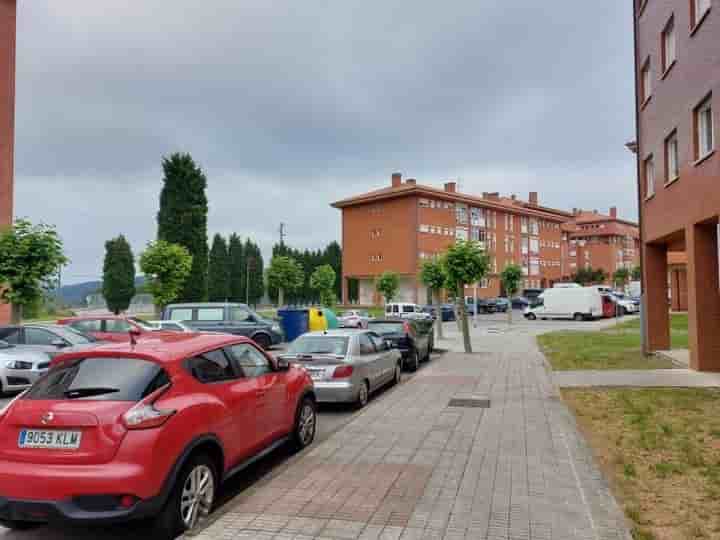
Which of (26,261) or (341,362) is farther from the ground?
(26,261)

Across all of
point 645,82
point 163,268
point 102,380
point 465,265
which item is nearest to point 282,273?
point 163,268

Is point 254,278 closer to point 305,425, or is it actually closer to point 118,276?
point 118,276

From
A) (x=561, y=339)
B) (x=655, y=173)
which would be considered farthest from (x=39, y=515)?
(x=561, y=339)

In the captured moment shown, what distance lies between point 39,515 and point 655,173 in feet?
54.5

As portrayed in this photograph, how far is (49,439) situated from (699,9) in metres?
14.7

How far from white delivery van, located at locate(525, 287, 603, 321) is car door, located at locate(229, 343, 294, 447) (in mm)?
40601

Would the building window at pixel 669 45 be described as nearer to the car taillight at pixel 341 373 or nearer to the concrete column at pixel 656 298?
the concrete column at pixel 656 298

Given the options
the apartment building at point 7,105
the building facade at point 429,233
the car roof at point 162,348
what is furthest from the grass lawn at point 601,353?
the building facade at point 429,233

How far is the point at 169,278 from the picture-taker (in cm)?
3130

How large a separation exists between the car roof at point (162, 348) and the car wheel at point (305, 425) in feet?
5.63

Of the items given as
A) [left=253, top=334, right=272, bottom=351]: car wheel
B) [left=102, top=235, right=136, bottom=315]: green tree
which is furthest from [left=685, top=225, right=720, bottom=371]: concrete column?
[left=102, top=235, right=136, bottom=315]: green tree

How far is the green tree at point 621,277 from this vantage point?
87000mm

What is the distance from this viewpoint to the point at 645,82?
17.7 m

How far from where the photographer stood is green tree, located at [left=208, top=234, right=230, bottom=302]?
75.7 m
